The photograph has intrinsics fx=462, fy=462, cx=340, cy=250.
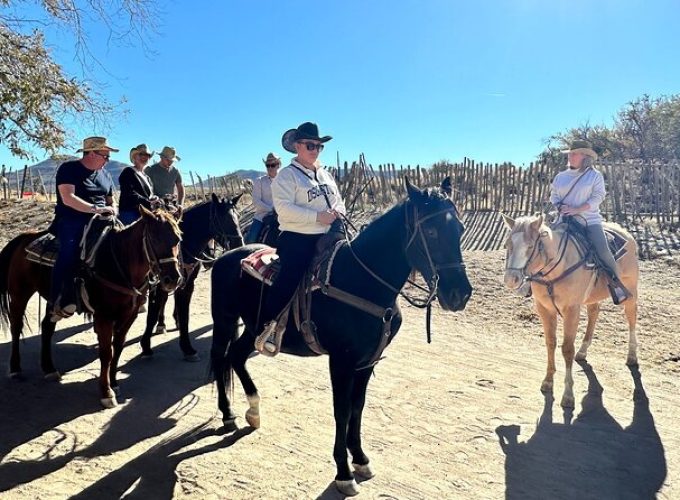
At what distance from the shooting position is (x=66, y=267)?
15.2ft

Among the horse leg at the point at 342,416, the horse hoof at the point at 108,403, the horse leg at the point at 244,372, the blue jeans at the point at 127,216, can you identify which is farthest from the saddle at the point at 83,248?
the horse leg at the point at 342,416

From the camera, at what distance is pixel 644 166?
13031 mm

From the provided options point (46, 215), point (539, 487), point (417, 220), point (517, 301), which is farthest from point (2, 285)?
point (46, 215)

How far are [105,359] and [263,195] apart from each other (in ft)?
12.0

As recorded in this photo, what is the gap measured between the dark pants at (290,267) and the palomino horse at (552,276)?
2.17 metres

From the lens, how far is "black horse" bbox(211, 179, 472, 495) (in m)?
2.97

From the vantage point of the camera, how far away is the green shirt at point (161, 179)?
704 cm

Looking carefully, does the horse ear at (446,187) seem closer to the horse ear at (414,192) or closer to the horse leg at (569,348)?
the horse ear at (414,192)

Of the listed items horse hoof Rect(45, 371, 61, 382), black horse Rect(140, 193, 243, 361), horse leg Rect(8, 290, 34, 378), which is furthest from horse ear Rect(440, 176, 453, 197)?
horse leg Rect(8, 290, 34, 378)

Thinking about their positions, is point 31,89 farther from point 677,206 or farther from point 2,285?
point 677,206

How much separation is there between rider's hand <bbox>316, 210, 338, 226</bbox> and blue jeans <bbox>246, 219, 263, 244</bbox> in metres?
3.94

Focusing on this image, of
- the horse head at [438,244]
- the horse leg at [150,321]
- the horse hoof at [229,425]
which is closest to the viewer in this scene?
the horse head at [438,244]

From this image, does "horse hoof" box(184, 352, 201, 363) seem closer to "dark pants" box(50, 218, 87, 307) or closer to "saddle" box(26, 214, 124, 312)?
"saddle" box(26, 214, 124, 312)

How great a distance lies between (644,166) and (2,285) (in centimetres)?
1495
